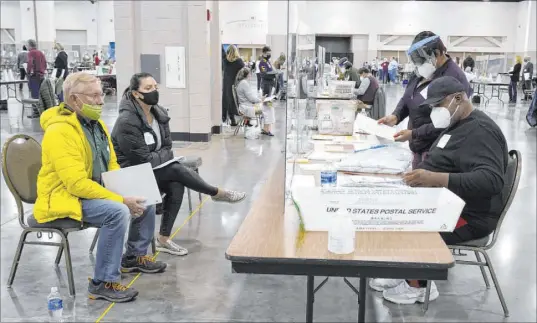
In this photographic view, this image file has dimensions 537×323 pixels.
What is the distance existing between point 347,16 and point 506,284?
23.7 meters

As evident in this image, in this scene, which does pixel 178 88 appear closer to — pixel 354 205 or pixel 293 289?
pixel 293 289

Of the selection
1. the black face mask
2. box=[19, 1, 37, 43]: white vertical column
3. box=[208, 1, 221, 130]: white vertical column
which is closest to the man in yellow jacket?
the black face mask

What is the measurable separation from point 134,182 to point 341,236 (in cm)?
148

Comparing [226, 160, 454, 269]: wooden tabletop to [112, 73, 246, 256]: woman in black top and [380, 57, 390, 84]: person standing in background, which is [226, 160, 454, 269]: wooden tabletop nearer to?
[112, 73, 246, 256]: woman in black top

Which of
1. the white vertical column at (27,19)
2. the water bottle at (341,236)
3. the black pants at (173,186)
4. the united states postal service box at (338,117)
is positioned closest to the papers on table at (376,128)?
the united states postal service box at (338,117)

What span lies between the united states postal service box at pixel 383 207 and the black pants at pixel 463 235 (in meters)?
0.70

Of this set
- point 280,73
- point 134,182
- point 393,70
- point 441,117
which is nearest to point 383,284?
point 441,117

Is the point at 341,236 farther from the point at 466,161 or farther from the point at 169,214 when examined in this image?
the point at 169,214

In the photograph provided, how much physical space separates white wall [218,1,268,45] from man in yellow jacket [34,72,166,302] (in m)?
21.9

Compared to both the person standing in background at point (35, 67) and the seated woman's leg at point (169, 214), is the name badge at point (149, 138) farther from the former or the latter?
the person standing in background at point (35, 67)

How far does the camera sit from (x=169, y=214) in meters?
3.48

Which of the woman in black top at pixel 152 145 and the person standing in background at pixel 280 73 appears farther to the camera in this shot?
the person standing in background at pixel 280 73

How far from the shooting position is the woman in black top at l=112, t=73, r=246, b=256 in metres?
3.16

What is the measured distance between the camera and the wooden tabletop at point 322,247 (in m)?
1.58
